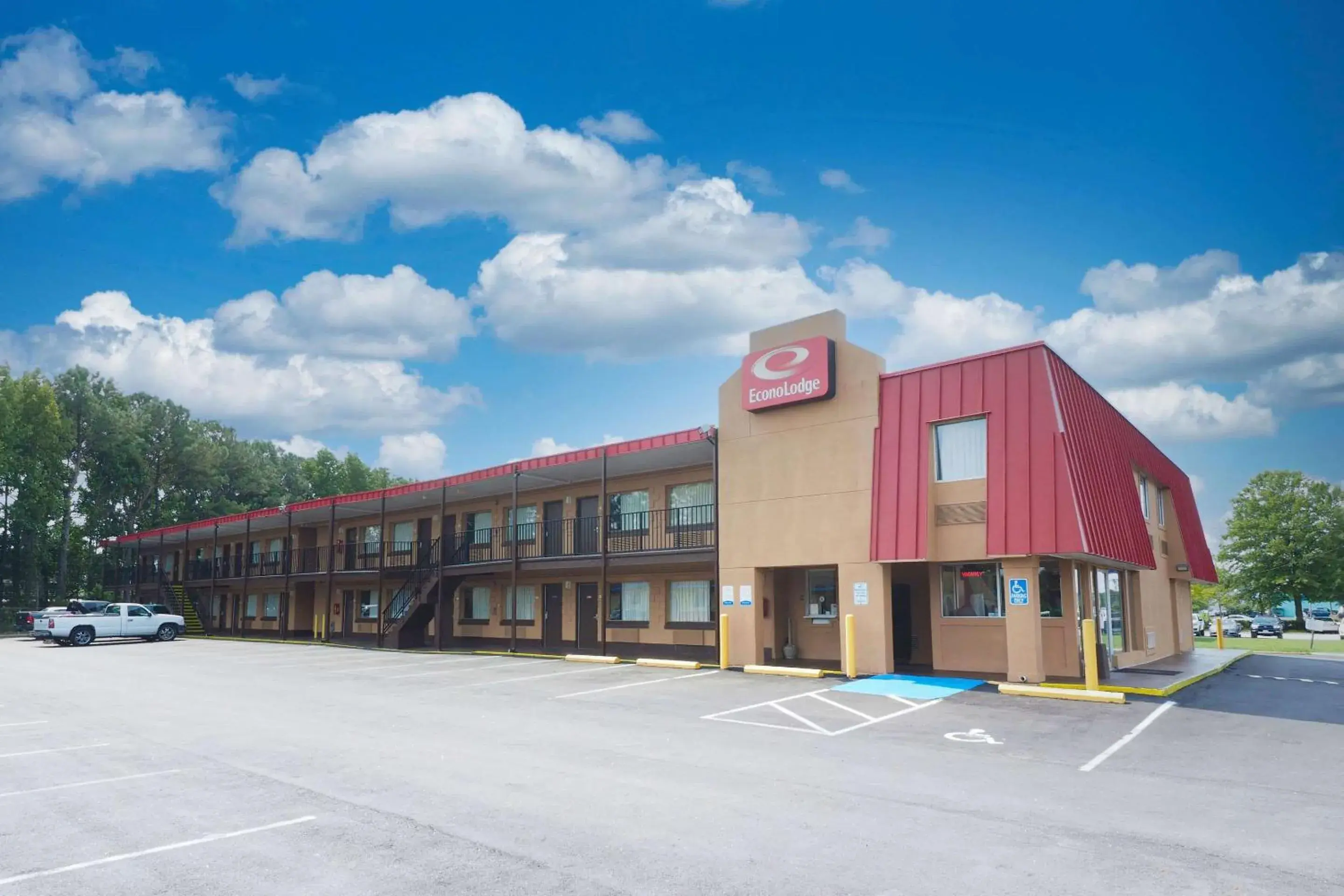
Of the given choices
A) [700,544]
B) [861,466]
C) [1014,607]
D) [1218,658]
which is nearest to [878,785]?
[1014,607]

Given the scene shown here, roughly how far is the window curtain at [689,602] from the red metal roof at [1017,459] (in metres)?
7.32

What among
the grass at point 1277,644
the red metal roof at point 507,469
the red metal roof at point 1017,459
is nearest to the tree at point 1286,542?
the grass at point 1277,644

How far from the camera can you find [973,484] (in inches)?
703

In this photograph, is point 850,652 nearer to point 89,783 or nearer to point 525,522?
point 89,783

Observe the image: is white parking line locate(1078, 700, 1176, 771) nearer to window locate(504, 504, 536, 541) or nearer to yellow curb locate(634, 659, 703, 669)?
yellow curb locate(634, 659, 703, 669)

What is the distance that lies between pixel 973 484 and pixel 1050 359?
2919 mm

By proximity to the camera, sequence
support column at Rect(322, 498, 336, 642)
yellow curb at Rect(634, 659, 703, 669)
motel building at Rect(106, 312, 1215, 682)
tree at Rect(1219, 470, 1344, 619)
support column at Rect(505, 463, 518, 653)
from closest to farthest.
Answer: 1. motel building at Rect(106, 312, 1215, 682)
2. yellow curb at Rect(634, 659, 703, 669)
3. support column at Rect(505, 463, 518, 653)
4. support column at Rect(322, 498, 336, 642)
5. tree at Rect(1219, 470, 1344, 619)

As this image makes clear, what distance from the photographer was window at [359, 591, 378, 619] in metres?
36.8

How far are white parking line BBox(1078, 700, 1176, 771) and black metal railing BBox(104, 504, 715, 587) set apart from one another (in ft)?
36.1

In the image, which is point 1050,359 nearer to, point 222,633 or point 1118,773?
point 1118,773

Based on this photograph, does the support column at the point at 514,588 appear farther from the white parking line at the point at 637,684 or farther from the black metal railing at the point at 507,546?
the white parking line at the point at 637,684

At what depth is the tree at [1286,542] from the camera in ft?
208

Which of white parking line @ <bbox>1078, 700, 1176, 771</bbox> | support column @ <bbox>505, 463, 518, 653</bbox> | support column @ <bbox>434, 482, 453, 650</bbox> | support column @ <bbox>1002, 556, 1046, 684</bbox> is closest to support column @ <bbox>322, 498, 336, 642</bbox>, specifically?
support column @ <bbox>434, 482, 453, 650</bbox>

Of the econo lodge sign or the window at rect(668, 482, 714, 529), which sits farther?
the window at rect(668, 482, 714, 529)
